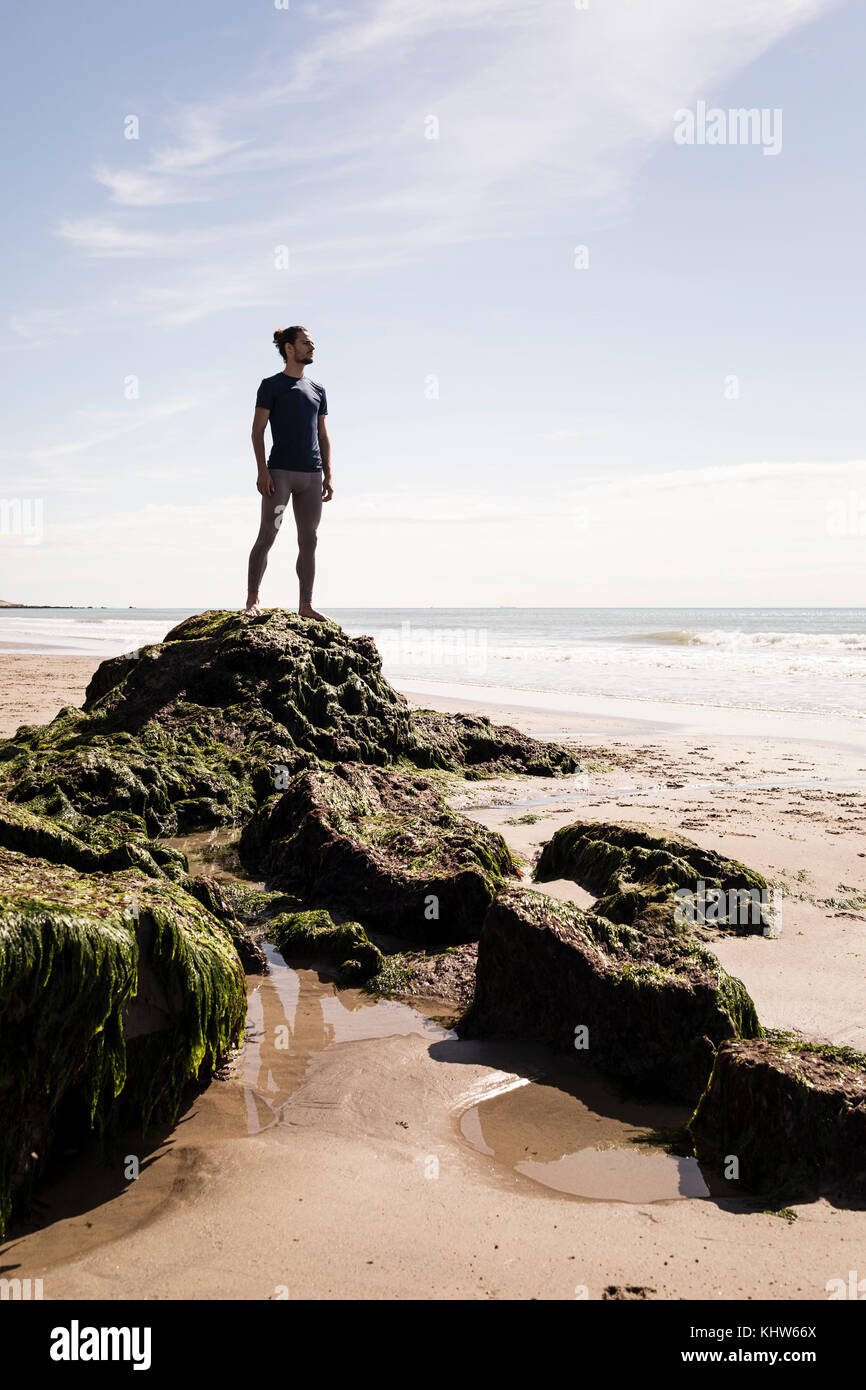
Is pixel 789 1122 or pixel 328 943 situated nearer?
pixel 789 1122

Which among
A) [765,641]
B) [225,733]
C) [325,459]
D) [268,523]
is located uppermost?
[325,459]

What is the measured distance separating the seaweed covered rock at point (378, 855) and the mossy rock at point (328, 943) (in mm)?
279

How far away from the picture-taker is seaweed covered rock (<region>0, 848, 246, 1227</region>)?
2.48m

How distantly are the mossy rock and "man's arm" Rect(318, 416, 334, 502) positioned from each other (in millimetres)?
4937

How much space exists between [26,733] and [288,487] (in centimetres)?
335

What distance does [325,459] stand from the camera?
8.55m

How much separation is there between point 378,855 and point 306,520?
429 cm

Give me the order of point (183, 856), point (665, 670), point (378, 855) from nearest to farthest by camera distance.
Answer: point (183, 856), point (378, 855), point (665, 670)

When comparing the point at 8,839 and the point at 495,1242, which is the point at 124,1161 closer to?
the point at 495,1242

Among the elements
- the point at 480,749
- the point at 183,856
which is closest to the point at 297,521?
the point at 480,749

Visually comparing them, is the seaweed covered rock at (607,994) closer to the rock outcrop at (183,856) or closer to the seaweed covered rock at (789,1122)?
the seaweed covered rock at (789,1122)

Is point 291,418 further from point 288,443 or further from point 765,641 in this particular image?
point 765,641

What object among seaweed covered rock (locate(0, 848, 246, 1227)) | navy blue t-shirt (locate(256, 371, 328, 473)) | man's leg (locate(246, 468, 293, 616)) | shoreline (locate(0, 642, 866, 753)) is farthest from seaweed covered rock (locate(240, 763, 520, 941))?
shoreline (locate(0, 642, 866, 753))

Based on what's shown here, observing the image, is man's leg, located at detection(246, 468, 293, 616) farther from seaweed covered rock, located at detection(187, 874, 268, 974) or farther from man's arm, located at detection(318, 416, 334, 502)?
seaweed covered rock, located at detection(187, 874, 268, 974)
